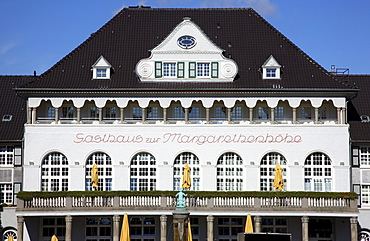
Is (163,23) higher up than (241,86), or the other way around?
(163,23)

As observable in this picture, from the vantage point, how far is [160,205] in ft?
171

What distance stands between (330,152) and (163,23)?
1537cm

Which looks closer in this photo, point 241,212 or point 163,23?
point 241,212

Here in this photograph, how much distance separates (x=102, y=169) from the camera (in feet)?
181

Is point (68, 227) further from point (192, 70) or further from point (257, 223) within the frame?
point (192, 70)

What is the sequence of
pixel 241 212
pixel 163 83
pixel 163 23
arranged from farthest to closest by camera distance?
pixel 163 23
pixel 163 83
pixel 241 212

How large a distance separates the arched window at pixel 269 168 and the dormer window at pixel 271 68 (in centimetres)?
525

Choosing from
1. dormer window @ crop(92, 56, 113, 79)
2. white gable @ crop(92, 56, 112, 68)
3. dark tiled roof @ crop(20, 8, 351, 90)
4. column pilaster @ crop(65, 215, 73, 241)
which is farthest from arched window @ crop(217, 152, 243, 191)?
column pilaster @ crop(65, 215, 73, 241)

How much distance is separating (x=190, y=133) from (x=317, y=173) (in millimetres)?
8962

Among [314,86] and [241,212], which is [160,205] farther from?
[314,86]

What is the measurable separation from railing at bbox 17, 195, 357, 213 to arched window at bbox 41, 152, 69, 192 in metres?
2.76

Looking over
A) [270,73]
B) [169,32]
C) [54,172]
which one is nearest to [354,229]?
[270,73]

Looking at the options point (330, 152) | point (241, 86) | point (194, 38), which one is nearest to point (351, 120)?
point (330, 152)

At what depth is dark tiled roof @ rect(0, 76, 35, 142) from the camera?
56.6 metres
